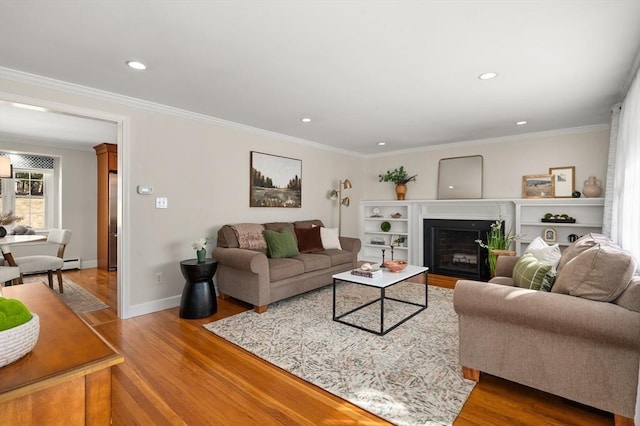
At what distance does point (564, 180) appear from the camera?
4.70 metres

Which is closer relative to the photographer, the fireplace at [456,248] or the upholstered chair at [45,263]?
the upholstered chair at [45,263]

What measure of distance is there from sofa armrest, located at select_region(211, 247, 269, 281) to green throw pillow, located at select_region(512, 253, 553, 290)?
2354mm

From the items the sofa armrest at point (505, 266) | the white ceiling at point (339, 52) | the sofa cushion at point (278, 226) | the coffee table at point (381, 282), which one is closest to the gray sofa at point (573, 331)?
the coffee table at point (381, 282)

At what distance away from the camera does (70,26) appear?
2070 mm

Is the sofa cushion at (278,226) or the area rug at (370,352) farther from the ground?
the sofa cushion at (278,226)

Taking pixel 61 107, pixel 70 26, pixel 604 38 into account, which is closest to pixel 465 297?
pixel 604 38

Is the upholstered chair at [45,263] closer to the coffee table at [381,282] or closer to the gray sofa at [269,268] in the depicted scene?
the gray sofa at [269,268]

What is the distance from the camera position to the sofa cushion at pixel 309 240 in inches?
182

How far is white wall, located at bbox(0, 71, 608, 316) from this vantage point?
338 centimetres

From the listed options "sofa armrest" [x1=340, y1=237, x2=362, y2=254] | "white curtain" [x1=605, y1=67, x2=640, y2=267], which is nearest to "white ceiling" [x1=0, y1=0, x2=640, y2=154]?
"white curtain" [x1=605, y1=67, x2=640, y2=267]

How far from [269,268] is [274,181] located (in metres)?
1.74

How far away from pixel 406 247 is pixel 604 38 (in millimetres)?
4298

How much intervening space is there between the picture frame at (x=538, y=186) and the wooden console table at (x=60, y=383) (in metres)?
5.58

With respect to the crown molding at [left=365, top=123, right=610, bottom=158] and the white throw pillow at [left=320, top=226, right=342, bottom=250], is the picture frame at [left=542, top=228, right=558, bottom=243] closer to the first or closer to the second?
the crown molding at [left=365, top=123, right=610, bottom=158]
